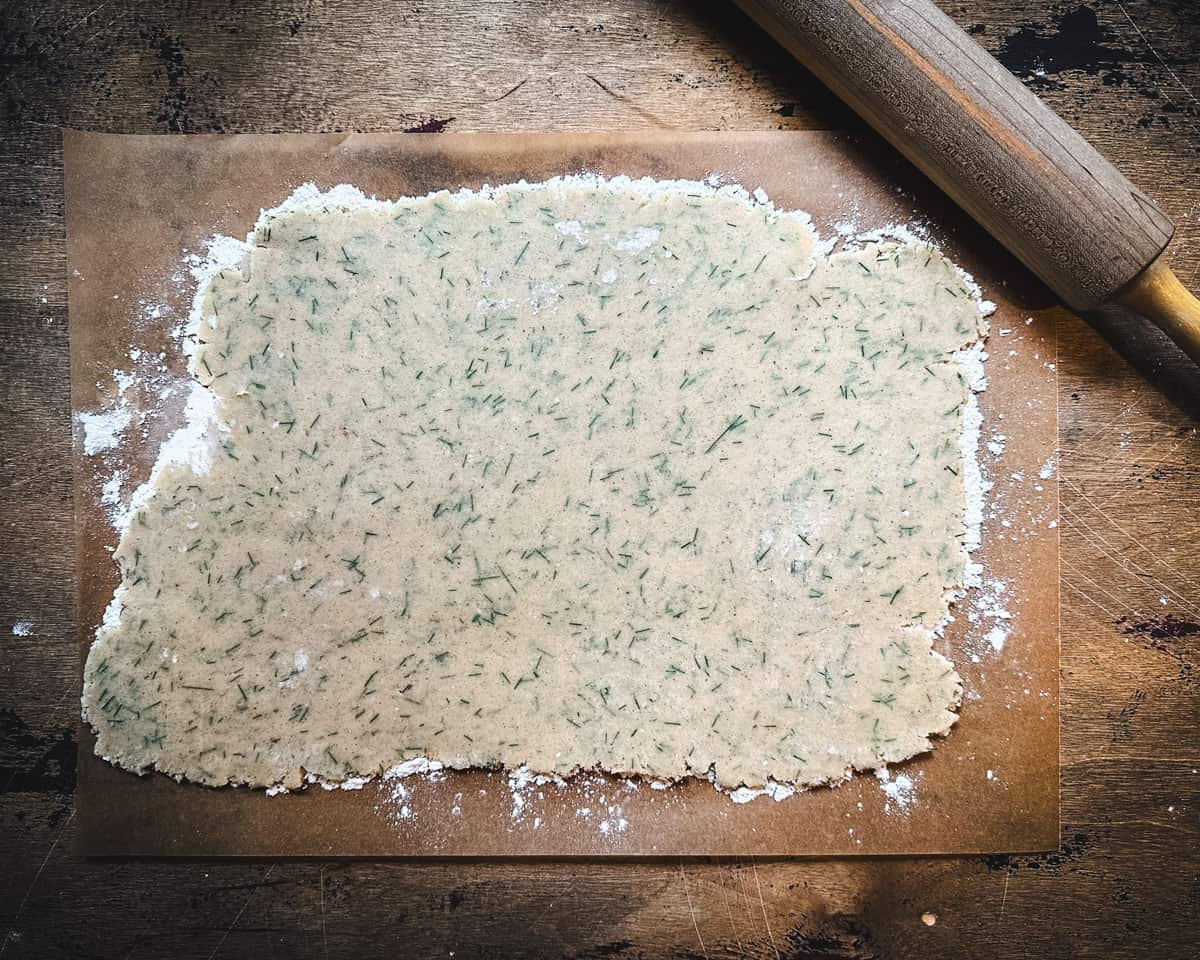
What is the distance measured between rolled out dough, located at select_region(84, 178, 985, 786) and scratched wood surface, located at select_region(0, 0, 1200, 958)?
22 cm

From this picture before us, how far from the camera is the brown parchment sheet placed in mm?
1645

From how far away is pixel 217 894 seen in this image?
1.67 m

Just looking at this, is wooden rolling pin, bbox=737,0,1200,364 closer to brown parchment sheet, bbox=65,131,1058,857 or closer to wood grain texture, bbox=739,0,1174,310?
wood grain texture, bbox=739,0,1174,310

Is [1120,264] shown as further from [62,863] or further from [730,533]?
[62,863]

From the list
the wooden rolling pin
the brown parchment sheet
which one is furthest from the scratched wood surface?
the wooden rolling pin

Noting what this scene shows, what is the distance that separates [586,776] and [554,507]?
22.5 inches

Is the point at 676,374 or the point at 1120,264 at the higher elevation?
the point at 1120,264

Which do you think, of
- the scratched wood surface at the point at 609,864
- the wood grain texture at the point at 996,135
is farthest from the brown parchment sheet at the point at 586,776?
the wood grain texture at the point at 996,135

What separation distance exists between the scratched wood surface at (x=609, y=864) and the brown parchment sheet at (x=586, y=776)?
5cm

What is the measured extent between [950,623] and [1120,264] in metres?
0.78

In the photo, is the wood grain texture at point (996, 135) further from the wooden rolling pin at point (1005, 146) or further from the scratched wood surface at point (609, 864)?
the scratched wood surface at point (609, 864)

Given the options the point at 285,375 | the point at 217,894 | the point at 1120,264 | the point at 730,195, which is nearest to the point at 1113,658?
the point at 1120,264

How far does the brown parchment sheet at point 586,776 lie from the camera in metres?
1.64

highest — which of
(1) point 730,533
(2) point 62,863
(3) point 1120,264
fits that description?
(3) point 1120,264
